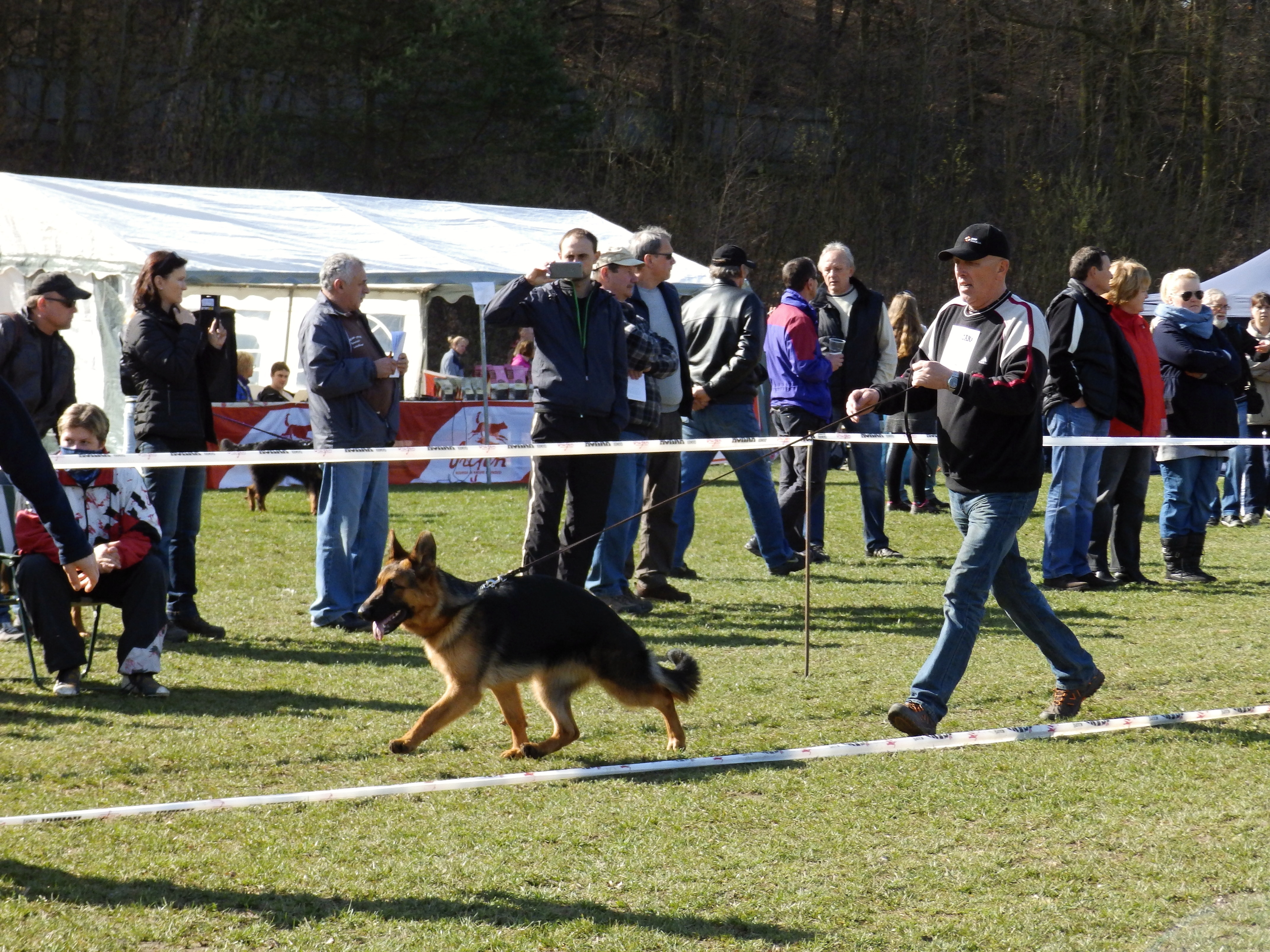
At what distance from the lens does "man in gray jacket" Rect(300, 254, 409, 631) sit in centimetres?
702

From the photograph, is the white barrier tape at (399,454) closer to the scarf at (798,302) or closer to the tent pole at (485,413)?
the scarf at (798,302)

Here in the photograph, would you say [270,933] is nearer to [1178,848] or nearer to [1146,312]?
[1178,848]

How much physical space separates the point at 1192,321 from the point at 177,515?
6653 mm

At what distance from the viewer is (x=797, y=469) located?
9.50 m

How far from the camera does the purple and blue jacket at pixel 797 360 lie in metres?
8.93

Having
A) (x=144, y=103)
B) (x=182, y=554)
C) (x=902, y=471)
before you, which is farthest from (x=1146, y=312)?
(x=144, y=103)

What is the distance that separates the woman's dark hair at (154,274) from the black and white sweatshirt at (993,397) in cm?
388

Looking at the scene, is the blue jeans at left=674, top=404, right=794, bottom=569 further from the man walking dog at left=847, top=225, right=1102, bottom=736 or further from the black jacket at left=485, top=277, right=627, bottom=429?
the man walking dog at left=847, top=225, right=1102, bottom=736

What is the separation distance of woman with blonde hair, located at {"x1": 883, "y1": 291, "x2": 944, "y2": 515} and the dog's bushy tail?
22.7 ft

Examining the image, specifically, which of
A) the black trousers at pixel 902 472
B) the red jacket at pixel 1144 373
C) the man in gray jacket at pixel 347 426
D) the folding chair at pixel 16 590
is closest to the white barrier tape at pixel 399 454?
the man in gray jacket at pixel 347 426

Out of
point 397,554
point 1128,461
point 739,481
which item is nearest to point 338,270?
point 397,554

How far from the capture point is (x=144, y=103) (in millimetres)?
26031

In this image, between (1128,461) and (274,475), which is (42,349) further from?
(1128,461)

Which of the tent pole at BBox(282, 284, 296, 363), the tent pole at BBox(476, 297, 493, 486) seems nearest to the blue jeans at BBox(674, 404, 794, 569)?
the tent pole at BBox(476, 297, 493, 486)
